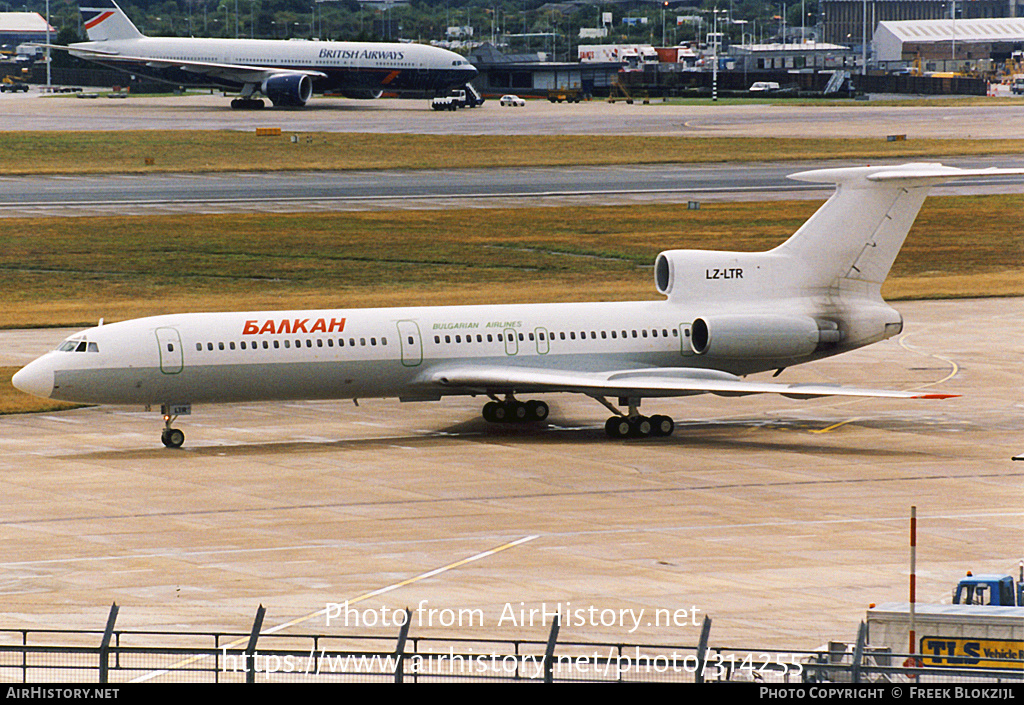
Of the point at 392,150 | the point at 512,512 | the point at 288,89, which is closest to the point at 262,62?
the point at 288,89

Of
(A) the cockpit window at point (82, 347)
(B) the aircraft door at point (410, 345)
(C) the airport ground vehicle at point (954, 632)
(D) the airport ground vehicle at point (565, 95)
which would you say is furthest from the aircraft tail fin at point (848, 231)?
(D) the airport ground vehicle at point (565, 95)

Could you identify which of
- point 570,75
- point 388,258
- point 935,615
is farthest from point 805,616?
point 570,75

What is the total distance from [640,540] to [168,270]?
46.2 m

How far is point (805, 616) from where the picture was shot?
24.7 meters

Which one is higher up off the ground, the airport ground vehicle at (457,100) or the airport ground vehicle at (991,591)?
the airport ground vehicle at (457,100)

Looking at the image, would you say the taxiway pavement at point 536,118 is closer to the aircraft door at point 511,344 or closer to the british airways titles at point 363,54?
the british airways titles at point 363,54

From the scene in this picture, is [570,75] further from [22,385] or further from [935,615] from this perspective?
[935,615]

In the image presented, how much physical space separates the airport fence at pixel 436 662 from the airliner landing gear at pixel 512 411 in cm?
2060

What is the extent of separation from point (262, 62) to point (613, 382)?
110 metres

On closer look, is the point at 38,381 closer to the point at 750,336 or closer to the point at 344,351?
the point at 344,351

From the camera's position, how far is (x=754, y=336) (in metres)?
42.8

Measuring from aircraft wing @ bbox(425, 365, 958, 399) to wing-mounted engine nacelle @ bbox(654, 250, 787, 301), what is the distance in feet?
8.22

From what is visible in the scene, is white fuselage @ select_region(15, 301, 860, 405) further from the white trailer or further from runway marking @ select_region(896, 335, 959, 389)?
the white trailer

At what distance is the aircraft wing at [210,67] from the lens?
14288 cm
